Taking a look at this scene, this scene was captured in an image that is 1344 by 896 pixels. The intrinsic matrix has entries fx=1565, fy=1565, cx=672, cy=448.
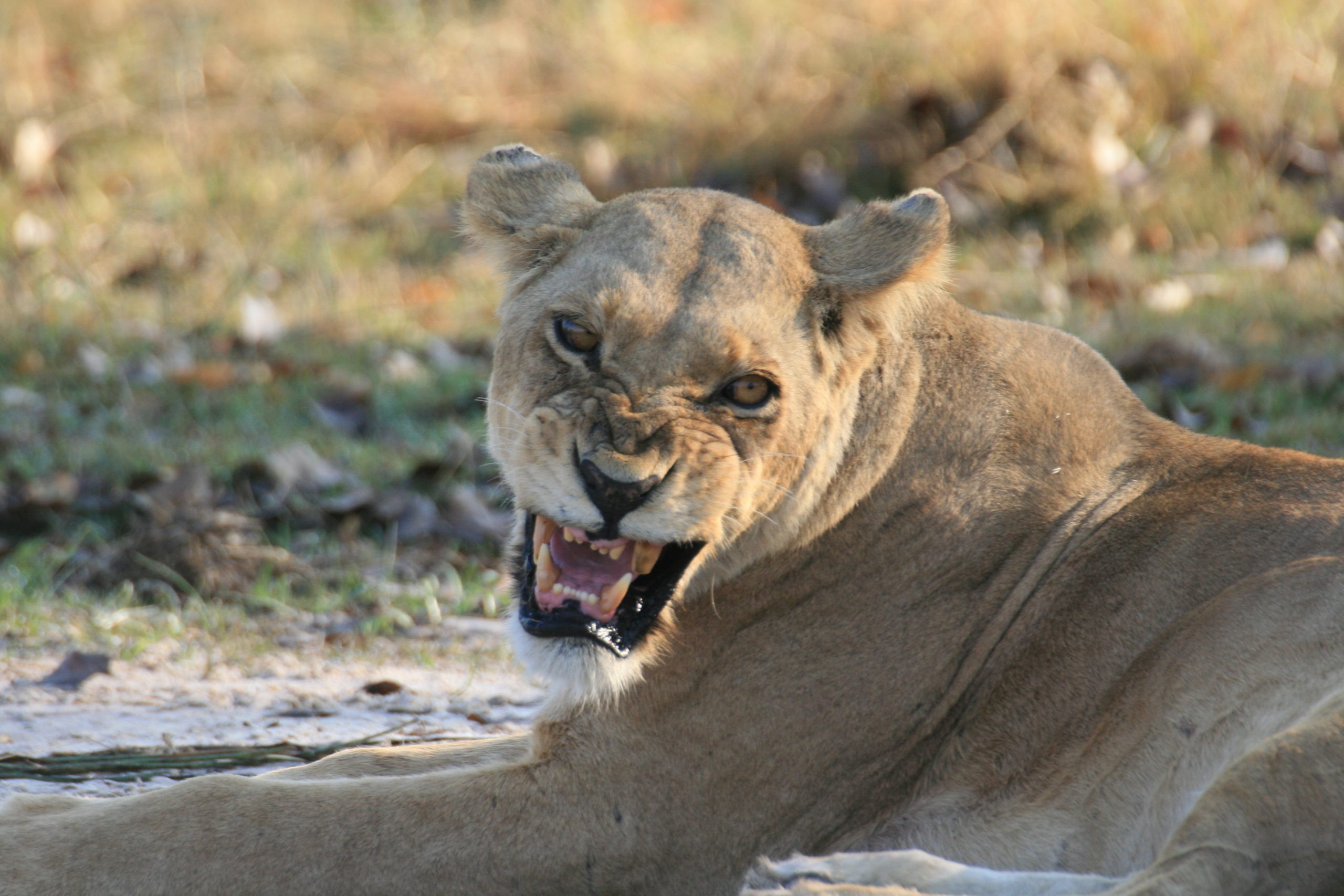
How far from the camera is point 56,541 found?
510 centimetres

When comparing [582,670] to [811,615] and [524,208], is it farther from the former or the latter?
[524,208]

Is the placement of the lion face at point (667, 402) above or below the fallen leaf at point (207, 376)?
above

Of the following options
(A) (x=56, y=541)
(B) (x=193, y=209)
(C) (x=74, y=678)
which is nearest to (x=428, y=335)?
(B) (x=193, y=209)

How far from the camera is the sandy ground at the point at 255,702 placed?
3.52 m

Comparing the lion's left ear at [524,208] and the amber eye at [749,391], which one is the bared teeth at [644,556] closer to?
the amber eye at [749,391]

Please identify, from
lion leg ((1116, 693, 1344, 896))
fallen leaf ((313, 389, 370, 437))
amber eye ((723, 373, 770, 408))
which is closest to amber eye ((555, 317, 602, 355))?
amber eye ((723, 373, 770, 408))

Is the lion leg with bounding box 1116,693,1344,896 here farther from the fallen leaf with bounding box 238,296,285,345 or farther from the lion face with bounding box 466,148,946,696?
the fallen leaf with bounding box 238,296,285,345

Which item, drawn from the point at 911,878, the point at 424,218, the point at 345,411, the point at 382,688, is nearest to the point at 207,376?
the point at 345,411

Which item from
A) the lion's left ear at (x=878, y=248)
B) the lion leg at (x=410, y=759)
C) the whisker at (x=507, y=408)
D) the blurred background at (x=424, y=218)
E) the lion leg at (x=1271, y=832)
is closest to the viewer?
the lion leg at (x=1271, y=832)

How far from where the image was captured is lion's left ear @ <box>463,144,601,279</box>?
3271mm

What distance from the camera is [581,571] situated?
9.47 feet

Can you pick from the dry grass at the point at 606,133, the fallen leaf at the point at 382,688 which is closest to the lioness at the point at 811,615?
the fallen leaf at the point at 382,688

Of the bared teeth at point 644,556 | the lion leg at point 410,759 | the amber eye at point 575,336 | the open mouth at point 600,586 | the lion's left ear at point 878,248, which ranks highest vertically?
the lion's left ear at point 878,248

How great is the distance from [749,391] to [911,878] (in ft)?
2.99
